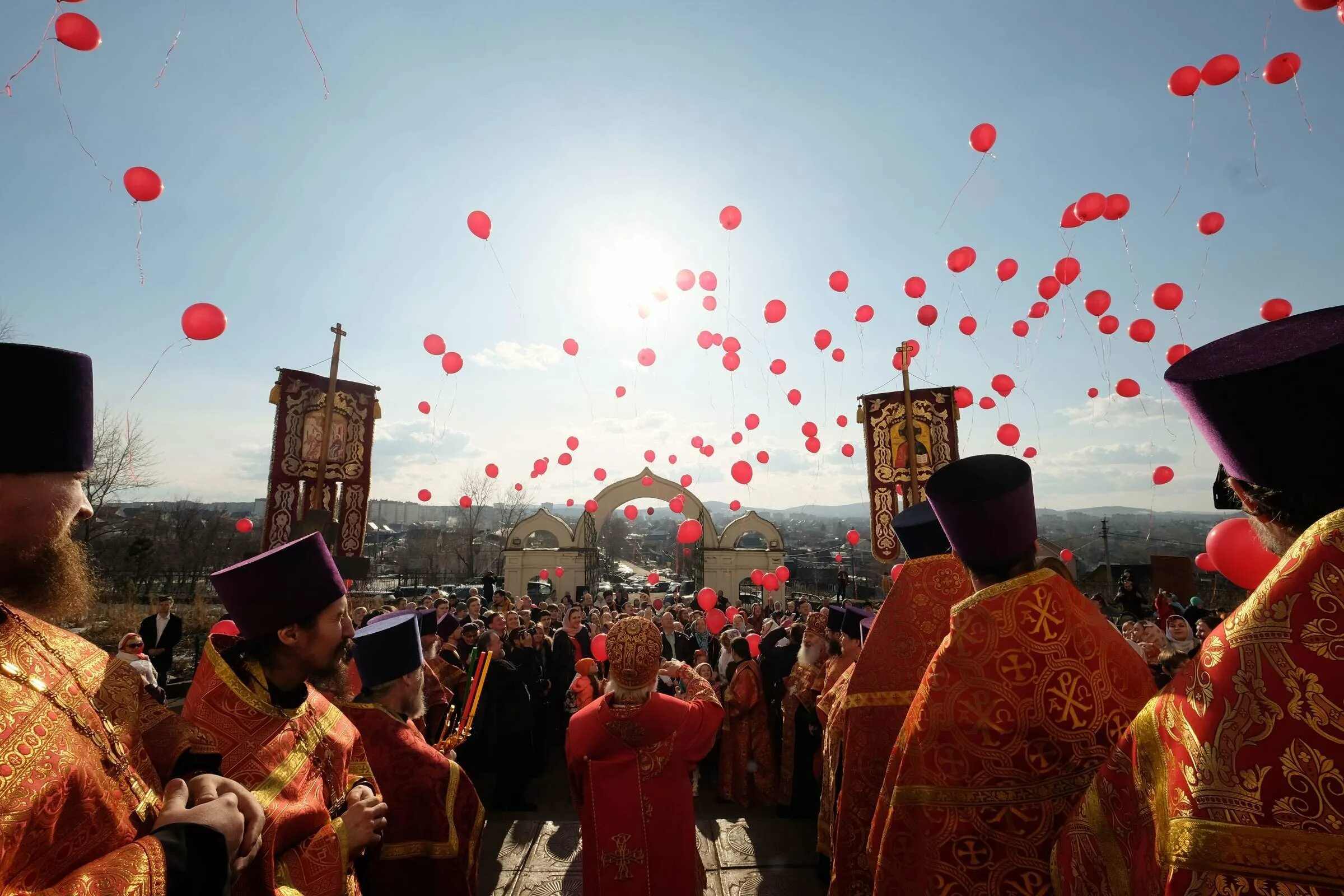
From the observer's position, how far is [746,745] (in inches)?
267

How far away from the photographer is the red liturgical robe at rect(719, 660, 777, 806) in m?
6.73

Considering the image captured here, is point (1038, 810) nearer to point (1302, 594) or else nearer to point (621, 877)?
point (1302, 594)

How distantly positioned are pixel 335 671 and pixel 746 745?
534 centimetres

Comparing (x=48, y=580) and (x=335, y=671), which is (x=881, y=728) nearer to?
(x=335, y=671)

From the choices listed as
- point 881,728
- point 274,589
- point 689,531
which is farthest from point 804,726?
point 689,531

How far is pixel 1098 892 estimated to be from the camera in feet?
4.21

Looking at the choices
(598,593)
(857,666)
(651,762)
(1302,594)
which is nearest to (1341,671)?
(1302,594)

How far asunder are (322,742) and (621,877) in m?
2.12

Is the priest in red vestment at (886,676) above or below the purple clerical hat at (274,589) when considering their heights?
below

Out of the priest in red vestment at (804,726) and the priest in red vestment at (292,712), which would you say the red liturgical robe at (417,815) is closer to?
the priest in red vestment at (292,712)

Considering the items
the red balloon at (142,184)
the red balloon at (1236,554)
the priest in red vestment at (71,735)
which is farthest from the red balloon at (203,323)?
the red balloon at (1236,554)

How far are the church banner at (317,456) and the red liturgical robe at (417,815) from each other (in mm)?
9120

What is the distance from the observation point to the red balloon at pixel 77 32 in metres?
4.39

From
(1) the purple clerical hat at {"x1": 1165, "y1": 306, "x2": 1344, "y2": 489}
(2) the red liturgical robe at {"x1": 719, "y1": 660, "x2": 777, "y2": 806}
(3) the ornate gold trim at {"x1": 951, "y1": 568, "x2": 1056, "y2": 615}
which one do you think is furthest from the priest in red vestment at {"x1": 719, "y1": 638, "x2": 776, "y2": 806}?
(1) the purple clerical hat at {"x1": 1165, "y1": 306, "x2": 1344, "y2": 489}
